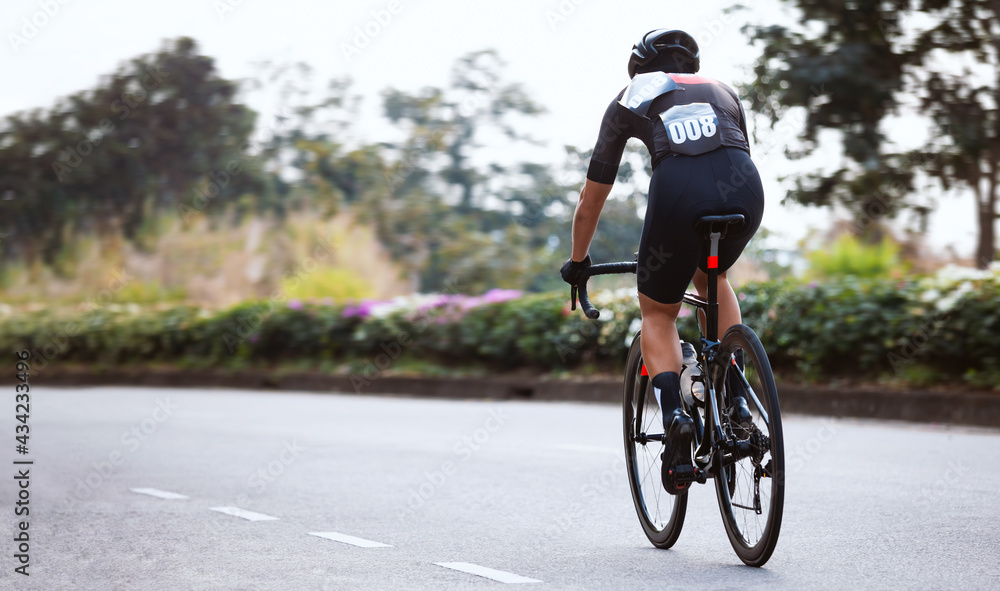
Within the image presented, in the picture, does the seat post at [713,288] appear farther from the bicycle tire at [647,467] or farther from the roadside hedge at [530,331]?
the roadside hedge at [530,331]

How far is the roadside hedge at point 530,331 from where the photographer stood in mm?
10945

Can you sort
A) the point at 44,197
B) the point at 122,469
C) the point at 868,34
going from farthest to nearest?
the point at 44,197 < the point at 868,34 < the point at 122,469

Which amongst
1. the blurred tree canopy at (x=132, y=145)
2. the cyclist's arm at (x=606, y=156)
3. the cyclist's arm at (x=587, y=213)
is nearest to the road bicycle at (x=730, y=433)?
the cyclist's arm at (x=587, y=213)

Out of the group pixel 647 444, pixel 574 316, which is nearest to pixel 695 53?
pixel 647 444

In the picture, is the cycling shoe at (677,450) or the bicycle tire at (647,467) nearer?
the cycling shoe at (677,450)

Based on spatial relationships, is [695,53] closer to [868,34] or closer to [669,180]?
[669,180]

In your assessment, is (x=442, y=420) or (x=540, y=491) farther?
(x=442, y=420)

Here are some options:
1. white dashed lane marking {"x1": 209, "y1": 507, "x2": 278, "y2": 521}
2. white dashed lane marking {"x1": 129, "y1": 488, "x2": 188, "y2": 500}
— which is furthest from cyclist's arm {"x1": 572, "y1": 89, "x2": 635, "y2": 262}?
white dashed lane marking {"x1": 129, "y1": 488, "x2": 188, "y2": 500}

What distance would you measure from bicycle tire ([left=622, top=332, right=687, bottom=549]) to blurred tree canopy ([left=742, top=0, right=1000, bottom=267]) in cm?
910

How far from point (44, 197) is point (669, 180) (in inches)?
1054

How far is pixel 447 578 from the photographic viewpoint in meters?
4.31

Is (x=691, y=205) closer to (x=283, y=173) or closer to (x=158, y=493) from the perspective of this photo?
(x=158, y=493)

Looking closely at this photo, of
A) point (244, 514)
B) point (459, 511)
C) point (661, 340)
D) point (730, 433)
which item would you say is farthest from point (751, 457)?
point (244, 514)

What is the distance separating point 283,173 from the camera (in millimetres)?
28516
